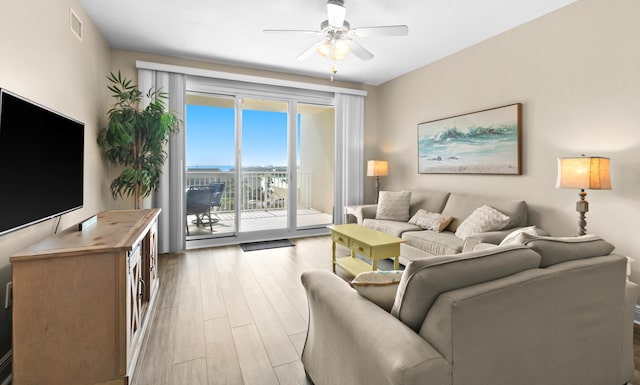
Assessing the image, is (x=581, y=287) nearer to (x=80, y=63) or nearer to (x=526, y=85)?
(x=526, y=85)

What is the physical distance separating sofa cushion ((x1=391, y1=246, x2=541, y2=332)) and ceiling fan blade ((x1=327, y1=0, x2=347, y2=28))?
7.62ft

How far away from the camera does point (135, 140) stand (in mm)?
3385

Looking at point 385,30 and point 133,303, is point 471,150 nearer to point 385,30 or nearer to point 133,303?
point 385,30

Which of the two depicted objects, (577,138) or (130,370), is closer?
(130,370)

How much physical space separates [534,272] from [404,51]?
3.47 metres

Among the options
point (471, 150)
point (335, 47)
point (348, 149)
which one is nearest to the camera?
point (335, 47)

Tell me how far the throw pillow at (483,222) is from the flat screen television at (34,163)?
3339 millimetres

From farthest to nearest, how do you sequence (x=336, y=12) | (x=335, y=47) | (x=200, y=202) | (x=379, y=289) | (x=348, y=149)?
(x=348, y=149)
(x=200, y=202)
(x=335, y=47)
(x=336, y=12)
(x=379, y=289)

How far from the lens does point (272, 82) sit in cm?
464

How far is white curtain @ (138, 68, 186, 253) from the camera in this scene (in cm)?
402

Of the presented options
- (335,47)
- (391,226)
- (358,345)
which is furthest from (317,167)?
(358,345)

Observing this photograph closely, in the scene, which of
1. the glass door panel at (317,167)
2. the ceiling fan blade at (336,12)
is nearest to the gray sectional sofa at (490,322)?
the ceiling fan blade at (336,12)

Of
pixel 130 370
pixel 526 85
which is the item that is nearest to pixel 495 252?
pixel 130 370

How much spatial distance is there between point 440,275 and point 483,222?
234 cm
